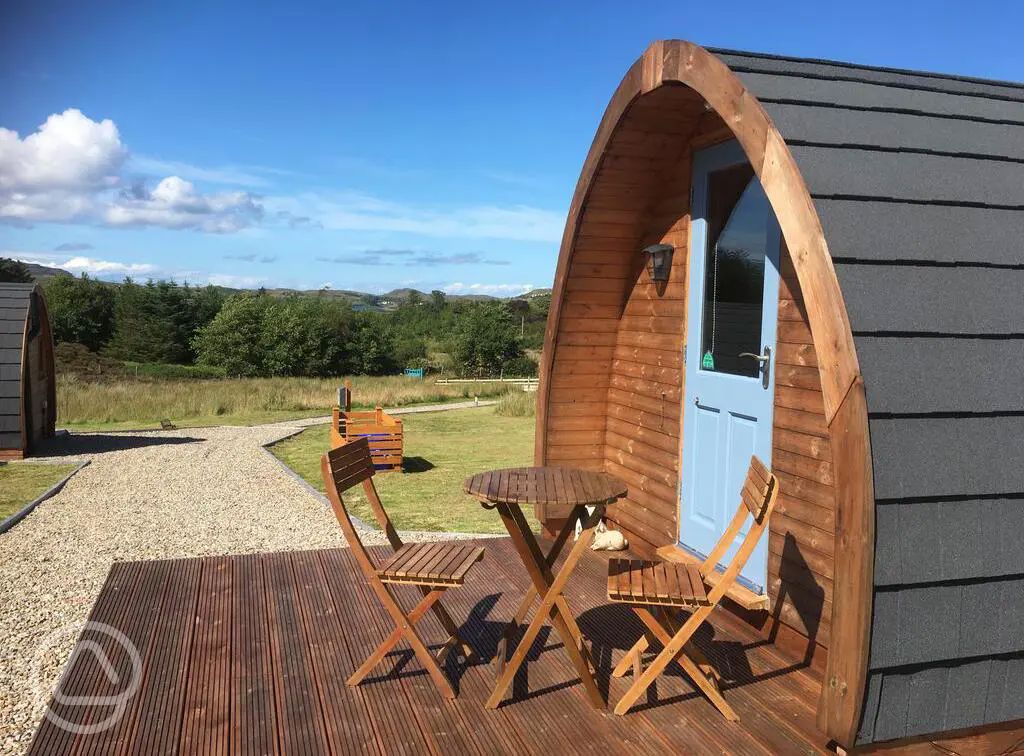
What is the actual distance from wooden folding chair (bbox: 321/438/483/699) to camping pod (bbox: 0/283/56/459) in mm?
10549

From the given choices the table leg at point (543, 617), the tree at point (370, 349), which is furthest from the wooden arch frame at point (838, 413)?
the tree at point (370, 349)

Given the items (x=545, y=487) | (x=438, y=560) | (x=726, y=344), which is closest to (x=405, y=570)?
(x=438, y=560)

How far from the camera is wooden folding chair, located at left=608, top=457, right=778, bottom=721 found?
2.96 m

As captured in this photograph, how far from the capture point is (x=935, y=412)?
2.51m

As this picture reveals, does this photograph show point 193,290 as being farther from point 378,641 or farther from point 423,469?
point 378,641

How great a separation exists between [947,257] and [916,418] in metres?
0.63

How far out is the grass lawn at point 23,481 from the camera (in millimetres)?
9002

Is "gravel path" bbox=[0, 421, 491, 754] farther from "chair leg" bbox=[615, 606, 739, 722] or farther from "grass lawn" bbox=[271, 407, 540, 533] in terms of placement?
"chair leg" bbox=[615, 606, 739, 722]

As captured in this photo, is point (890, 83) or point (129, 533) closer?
point (890, 83)

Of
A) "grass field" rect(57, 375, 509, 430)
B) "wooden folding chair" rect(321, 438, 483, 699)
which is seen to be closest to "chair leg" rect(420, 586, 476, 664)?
"wooden folding chair" rect(321, 438, 483, 699)

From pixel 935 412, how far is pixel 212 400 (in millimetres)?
21116

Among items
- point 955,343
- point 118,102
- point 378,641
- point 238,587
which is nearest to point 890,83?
point 955,343

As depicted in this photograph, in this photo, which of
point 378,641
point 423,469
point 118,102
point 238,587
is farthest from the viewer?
point 118,102

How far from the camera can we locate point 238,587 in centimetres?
476
